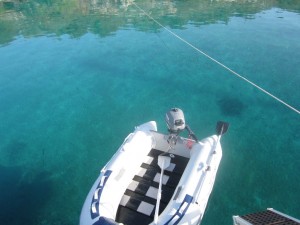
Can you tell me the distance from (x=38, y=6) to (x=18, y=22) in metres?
5.85

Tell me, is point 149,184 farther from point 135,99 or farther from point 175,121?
point 135,99

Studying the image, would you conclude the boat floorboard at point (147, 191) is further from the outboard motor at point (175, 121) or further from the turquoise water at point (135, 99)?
the turquoise water at point (135, 99)

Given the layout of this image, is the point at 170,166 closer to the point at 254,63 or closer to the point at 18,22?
the point at 254,63

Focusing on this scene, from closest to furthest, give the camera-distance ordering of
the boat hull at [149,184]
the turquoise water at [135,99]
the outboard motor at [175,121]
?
the boat hull at [149,184], the outboard motor at [175,121], the turquoise water at [135,99]

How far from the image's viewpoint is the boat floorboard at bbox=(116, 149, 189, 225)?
5.47 metres

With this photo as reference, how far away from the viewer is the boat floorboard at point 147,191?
17.9 ft

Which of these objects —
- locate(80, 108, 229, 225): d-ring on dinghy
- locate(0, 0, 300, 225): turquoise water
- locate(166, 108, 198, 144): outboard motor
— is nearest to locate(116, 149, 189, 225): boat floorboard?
locate(80, 108, 229, 225): d-ring on dinghy

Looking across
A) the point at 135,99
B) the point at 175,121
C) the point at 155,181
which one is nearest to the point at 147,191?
the point at 155,181

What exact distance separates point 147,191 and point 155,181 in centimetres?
35

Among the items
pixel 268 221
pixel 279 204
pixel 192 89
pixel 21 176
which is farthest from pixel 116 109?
pixel 268 221

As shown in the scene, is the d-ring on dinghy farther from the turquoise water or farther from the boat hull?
the turquoise water

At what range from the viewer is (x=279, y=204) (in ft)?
23.2

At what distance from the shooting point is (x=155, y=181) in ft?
20.4

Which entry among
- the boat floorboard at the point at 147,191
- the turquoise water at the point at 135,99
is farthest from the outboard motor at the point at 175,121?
the turquoise water at the point at 135,99
